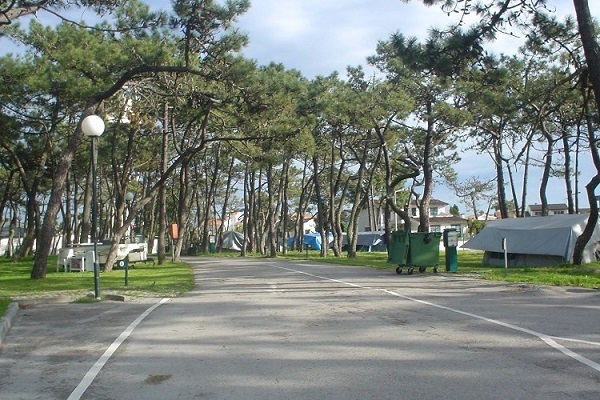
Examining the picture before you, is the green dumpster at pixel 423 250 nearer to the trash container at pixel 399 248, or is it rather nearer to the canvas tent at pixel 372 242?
the trash container at pixel 399 248

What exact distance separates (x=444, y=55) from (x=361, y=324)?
9.72 m

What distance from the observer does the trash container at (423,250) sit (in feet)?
70.6

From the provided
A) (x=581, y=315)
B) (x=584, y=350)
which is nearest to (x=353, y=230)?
(x=581, y=315)

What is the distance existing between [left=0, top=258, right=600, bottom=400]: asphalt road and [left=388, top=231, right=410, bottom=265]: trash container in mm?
7181

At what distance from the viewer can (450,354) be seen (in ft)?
25.0

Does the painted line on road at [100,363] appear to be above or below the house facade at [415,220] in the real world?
below

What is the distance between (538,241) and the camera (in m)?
27.9

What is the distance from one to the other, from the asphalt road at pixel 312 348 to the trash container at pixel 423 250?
7.14 meters

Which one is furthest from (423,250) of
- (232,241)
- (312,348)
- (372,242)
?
(232,241)

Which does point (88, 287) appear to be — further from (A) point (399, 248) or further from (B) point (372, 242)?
(B) point (372, 242)

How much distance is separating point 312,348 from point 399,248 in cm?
1423

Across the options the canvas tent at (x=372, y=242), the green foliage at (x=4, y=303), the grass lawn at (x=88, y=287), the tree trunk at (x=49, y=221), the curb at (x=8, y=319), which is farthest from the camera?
the canvas tent at (x=372, y=242)

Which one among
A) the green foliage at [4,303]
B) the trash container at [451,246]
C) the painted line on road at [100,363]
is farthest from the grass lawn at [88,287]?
the trash container at [451,246]

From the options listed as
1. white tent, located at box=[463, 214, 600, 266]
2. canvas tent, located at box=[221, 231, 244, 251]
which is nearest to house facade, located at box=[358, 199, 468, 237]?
canvas tent, located at box=[221, 231, 244, 251]
